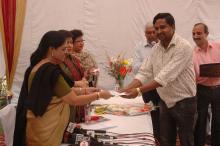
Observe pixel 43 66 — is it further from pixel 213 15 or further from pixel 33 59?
pixel 213 15

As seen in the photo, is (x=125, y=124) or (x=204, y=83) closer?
(x=125, y=124)

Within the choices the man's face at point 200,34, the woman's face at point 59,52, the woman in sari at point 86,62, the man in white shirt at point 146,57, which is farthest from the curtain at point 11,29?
the woman's face at point 59,52

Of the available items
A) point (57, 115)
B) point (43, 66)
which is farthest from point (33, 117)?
point (43, 66)

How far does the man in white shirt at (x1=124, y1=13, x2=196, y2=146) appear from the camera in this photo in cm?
277

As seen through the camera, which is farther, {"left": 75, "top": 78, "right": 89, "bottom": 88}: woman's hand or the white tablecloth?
{"left": 75, "top": 78, "right": 89, "bottom": 88}: woman's hand

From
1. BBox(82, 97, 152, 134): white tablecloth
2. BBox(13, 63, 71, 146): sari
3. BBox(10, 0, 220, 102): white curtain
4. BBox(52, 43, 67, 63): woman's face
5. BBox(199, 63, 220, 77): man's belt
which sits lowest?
BBox(82, 97, 152, 134): white tablecloth

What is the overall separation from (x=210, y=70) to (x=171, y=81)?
99 centimetres

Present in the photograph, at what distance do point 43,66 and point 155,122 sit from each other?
185cm

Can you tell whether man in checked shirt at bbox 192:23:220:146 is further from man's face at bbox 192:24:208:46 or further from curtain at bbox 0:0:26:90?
curtain at bbox 0:0:26:90

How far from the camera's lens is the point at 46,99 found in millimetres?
1887

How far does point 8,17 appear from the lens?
4.35 meters

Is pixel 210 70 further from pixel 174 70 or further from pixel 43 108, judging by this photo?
pixel 43 108

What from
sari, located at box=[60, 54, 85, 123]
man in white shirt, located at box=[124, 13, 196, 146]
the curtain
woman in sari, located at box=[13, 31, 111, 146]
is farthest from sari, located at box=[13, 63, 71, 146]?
the curtain

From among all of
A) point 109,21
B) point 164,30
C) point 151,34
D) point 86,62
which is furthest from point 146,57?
point 109,21
